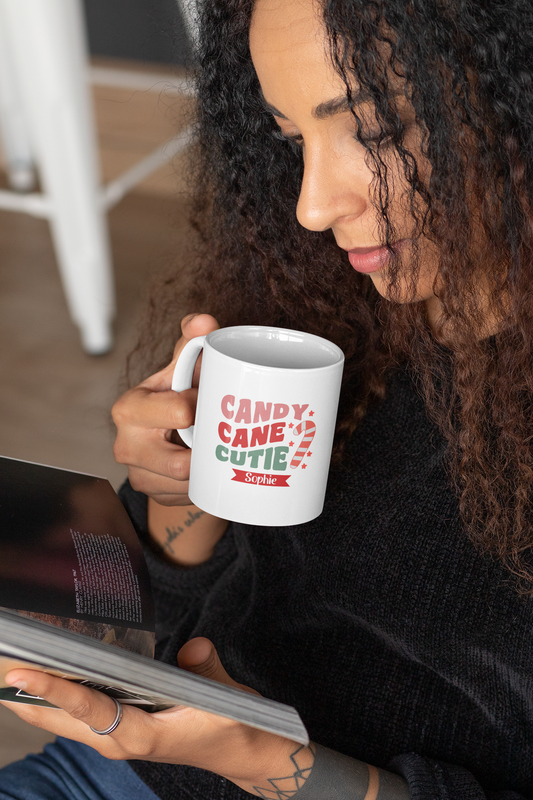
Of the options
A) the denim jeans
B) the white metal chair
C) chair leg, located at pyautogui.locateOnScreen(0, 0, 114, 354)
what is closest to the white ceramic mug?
the denim jeans

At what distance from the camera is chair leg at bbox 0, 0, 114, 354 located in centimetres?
145

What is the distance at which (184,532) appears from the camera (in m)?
0.83

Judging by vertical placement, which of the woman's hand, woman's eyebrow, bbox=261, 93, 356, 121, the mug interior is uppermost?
woman's eyebrow, bbox=261, 93, 356, 121

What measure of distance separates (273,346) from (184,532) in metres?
0.28

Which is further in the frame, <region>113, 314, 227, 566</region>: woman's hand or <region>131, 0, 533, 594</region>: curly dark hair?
<region>113, 314, 227, 566</region>: woman's hand

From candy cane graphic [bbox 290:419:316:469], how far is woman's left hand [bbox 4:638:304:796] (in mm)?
188

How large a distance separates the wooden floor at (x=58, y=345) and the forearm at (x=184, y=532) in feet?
1.06

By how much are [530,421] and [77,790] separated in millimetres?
558

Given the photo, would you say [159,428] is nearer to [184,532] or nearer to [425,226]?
[184,532]

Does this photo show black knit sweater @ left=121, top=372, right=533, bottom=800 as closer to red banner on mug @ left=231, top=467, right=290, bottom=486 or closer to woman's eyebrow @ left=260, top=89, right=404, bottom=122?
red banner on mug @ left=231, top=467, right=290, bottom=486

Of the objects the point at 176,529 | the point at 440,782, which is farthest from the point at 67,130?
Result: the point at 440,782

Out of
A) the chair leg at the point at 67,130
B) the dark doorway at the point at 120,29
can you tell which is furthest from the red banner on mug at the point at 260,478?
the dark doorway at the point at 120,29

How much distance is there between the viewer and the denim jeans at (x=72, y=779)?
0.73 meters

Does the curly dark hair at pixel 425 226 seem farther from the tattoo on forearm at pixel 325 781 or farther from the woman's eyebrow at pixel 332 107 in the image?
the tattoo on forearm at pixel 325 781
